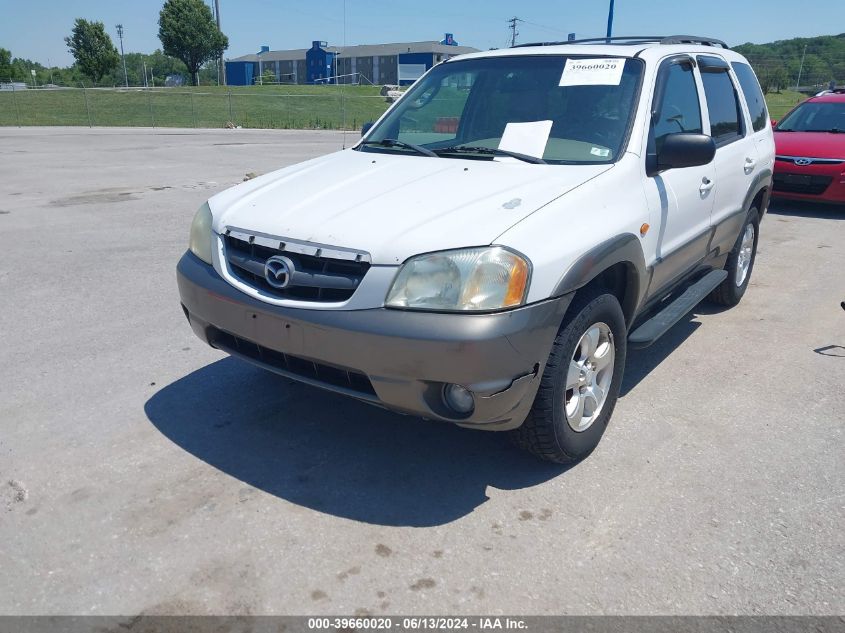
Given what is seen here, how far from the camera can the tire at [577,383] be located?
3049 millimetres

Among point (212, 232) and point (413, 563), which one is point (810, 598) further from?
point (212, 232)

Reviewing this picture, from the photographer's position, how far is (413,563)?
2750mm

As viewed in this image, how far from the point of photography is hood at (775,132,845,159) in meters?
9.70

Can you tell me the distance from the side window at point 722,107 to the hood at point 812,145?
5.33 metres

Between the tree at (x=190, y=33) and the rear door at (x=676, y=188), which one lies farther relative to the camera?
the tree at (x=190, y=33)

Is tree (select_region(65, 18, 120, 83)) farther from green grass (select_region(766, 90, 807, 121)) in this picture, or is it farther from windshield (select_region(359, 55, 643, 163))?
windshield (select_region(359, 55, 643, 163))

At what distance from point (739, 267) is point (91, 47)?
80283 millimetres

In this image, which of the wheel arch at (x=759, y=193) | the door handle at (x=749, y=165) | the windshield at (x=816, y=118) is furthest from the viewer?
the windshield at (x=816, y=118)

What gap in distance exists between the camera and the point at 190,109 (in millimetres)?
38688

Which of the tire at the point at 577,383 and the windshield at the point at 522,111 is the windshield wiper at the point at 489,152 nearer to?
the windshield at the point at 522,111

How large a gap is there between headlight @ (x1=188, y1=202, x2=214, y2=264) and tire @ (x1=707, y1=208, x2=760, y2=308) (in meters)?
3.83

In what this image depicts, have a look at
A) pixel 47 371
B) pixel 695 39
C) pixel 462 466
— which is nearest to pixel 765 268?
pixel 695 39

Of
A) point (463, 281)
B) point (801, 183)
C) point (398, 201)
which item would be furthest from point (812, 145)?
point (463, 281)

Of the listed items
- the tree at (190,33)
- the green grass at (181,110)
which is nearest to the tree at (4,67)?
the tree at (190,33)
